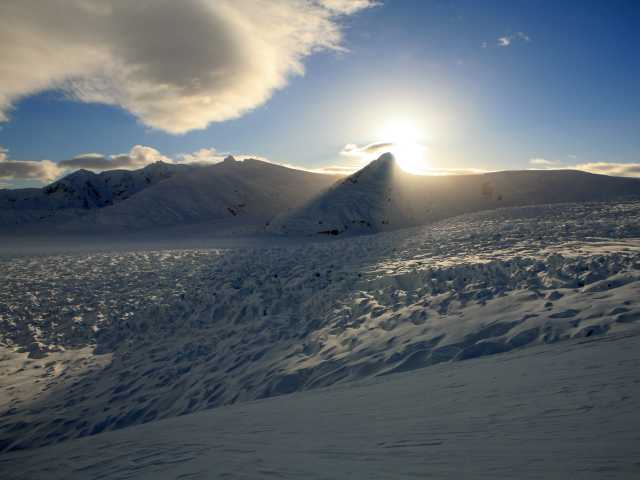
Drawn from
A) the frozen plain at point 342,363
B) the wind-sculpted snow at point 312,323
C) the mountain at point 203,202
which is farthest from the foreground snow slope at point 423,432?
the mountain at point 203,202

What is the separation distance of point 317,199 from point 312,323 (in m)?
22.9

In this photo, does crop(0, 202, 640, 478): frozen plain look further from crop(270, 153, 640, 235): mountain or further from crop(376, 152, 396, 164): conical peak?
crop(376, 152, 396, 164): conical peak

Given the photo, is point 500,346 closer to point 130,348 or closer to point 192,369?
point 192,369

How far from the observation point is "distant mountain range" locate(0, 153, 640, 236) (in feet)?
96.1

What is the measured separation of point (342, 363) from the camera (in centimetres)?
636

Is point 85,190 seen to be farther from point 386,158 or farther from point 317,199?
point 317,199

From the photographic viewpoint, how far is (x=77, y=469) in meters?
3.99

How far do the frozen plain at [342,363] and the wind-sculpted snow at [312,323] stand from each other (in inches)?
1.8

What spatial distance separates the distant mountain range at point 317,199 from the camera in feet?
96.1

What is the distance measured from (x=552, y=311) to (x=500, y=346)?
1.40 m

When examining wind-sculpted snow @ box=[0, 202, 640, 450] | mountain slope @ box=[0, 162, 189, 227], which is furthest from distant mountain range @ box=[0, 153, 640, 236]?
mountain slope @ box=[0, 162, 189, 227]

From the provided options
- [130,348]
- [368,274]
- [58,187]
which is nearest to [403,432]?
[130,348]

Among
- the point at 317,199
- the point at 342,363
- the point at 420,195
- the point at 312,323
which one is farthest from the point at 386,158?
the point at 342,363

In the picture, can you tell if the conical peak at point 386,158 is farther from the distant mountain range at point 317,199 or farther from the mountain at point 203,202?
the mountain at point 203,202
